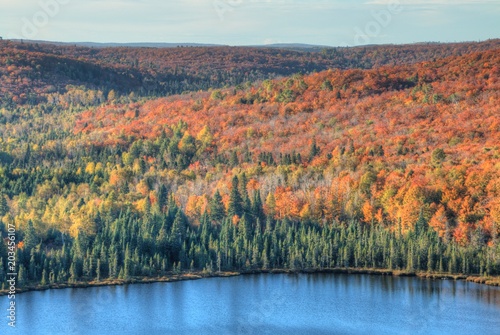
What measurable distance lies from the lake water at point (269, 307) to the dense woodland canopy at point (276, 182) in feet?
16.4

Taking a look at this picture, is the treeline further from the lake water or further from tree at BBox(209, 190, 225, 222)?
tree at BBox(209, 190, 225, 222)

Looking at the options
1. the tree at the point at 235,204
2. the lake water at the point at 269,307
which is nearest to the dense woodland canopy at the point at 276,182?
the tree at the point at 235,204

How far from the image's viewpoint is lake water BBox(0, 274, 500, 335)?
245 ft

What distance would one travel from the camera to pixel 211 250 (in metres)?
99.4

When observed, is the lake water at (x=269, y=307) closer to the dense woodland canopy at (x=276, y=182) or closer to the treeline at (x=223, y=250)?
the treeline at (x=223, y=250)

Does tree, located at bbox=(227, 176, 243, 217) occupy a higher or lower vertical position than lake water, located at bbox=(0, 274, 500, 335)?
higher

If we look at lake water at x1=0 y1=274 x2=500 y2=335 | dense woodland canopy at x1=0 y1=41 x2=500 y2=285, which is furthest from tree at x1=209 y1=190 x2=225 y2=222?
lake water at x1=0 y1=274 x2=500 y2=335

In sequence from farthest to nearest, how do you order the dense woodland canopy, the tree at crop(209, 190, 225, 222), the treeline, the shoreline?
1. the tree at crop(209, 190, 225, 222)
2. the dense woodland canopy
3. the treeline
4. the shoreline

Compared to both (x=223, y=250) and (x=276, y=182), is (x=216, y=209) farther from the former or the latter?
(x=223, y=250)

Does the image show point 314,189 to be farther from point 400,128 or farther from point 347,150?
point 400,128

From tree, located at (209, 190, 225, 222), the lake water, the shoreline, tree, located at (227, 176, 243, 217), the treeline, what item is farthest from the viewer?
tree, located at (209, 190, 225, 222)

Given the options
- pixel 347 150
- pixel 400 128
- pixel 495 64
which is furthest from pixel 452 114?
pixel 495 64

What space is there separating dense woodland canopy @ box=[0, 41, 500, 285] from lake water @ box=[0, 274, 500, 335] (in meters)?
4.99

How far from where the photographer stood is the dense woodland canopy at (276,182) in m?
97.4
